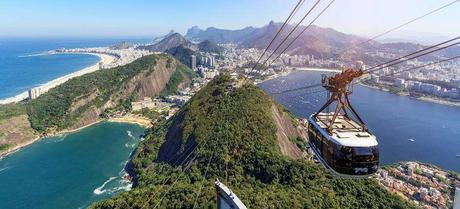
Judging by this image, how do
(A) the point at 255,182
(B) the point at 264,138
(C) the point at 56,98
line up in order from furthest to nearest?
(C) the point at 56,98
(B) the point at 264,138
(A) the point at 255,182

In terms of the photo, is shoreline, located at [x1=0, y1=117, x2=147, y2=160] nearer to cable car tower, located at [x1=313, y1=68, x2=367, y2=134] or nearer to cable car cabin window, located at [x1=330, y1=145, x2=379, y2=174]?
cable car tower, located at [x1=313, y1=68, x2=367, y2=134]

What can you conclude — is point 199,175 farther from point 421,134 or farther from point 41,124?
point 421,134

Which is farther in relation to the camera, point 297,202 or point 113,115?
point 113,115

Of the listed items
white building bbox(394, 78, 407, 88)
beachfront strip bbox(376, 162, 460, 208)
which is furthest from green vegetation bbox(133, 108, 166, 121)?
white building bbox(394, 78, 407, 88)

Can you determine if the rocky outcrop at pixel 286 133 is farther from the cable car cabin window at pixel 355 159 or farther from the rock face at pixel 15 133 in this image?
the rock face at pixel 15 133

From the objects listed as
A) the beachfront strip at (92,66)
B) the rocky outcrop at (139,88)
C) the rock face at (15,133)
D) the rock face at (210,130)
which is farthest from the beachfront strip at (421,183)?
the beachfront strip at (92,66)

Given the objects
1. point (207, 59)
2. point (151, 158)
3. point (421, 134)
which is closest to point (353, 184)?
point (151, 158)
